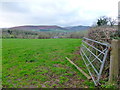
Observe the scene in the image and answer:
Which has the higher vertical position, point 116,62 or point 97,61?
point 116,62

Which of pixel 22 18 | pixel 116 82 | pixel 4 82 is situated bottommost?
pixel 4 82

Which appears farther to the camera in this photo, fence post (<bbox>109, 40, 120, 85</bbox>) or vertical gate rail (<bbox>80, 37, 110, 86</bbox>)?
vertical gate rail (<bbox>80, 37, 110, 86</bbox>)

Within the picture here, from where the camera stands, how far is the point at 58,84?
264cm

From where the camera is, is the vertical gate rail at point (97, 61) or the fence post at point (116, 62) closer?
the fence post at point (116, 62)

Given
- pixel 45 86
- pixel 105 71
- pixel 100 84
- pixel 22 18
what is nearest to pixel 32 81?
pixel 45 86

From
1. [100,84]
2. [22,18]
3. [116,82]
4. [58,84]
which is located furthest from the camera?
[22,18]

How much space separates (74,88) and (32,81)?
137 centimetres

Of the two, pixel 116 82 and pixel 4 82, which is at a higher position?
pixel 116 82

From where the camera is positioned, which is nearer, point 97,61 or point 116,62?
point 116,62

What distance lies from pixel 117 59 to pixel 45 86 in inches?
82.6

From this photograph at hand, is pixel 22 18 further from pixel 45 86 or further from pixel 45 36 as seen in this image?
pixel 45 36

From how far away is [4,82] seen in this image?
2.86 m

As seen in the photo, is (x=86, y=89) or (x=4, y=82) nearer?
(x=86, y=89)

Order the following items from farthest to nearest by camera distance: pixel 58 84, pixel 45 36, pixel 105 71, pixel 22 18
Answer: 1. pixel 45 36
2. pixel 22 18
3. pixel 105 71
4. pixel 58 84
